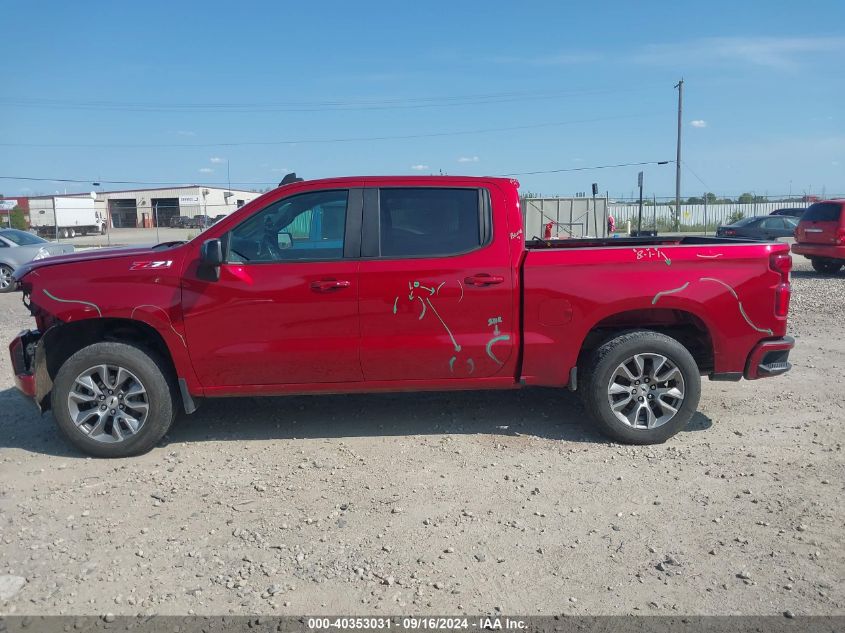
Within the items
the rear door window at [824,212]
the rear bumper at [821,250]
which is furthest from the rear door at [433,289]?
the rear door window at [824,212]

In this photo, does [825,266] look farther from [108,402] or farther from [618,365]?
Answer: [108,402]

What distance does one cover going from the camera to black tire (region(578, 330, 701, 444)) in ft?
16.7

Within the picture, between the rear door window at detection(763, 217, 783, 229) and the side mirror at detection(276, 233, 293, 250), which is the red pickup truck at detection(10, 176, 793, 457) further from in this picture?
the rear door window at detection(763, 217, 783, 229)

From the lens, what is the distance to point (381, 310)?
497cm

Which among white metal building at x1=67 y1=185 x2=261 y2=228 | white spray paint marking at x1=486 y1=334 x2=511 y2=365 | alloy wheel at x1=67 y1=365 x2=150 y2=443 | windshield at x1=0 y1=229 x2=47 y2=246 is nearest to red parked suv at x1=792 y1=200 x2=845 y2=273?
white spray paint marking at x1=486 y1=334 x2=511 y2=365

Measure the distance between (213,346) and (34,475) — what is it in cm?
141

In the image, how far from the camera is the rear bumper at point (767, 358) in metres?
5.20

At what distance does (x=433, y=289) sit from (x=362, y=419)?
142 cm

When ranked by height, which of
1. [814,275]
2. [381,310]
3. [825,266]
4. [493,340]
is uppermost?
[381,310]

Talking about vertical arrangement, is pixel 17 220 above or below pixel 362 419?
above

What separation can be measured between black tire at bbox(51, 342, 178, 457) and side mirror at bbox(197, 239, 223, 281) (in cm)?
72

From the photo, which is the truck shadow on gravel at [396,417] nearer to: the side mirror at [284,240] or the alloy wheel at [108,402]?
the alloy wheel at [108,402]

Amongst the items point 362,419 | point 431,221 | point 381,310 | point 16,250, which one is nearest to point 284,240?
point 381,310

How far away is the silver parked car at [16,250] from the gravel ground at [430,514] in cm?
1105
